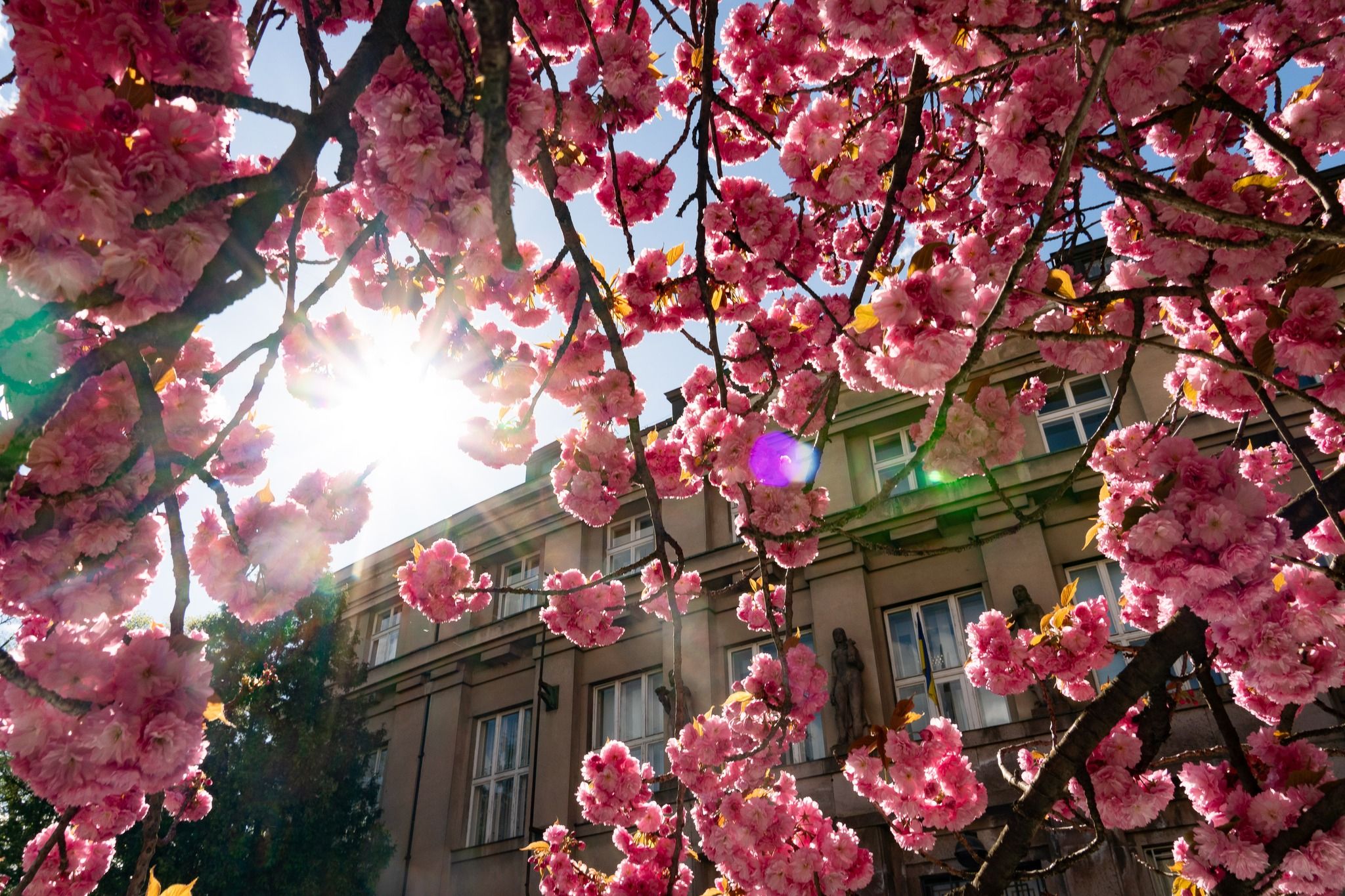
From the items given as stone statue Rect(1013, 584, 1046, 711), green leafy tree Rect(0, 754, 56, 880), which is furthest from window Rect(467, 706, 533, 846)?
stone statue Rect(1013, 584, 1046, 711)

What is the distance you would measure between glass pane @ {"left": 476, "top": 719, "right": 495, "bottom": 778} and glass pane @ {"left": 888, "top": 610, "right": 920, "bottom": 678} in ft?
23.8

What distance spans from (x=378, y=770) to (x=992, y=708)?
11.1m

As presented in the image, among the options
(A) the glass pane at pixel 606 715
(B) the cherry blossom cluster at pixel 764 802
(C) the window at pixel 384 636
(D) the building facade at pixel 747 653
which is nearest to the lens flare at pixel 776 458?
(B) the cherry blossom cluster at pixel 764 802

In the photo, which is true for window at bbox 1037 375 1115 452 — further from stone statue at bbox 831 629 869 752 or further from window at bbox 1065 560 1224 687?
stone statue at bbox 831 629 869 752

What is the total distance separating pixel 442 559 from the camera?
4527 mm

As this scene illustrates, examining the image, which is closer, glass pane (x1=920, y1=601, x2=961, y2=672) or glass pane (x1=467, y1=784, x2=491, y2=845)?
glass pane (x1=920, y1=601, x2=961, y2=672)

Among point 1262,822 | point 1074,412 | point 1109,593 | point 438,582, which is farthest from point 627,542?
point 1262,822

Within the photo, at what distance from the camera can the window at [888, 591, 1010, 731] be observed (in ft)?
28.6

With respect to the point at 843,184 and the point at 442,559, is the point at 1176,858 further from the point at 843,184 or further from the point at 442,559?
the point at 442,559

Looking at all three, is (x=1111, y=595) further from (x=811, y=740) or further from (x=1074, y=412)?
(x=811, y=740)

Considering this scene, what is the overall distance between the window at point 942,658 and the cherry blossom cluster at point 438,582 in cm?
608

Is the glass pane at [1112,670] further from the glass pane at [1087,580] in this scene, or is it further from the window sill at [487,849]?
the window sill at [487,849]

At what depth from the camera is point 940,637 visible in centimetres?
946

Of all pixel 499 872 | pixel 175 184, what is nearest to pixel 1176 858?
pixel 175 184
